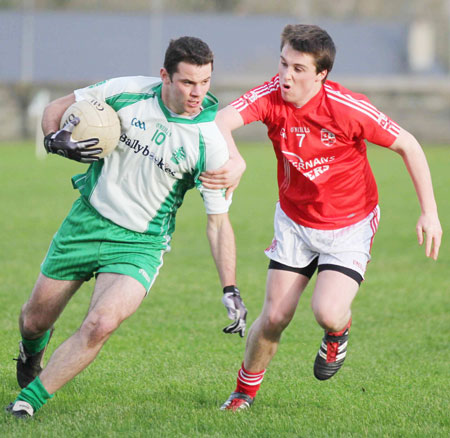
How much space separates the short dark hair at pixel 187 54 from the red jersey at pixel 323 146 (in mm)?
566

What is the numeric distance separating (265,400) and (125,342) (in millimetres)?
1919

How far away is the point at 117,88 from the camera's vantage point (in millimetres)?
5305

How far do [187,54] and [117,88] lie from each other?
579mm

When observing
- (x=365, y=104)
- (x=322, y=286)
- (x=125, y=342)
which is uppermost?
(x=365, y=104)

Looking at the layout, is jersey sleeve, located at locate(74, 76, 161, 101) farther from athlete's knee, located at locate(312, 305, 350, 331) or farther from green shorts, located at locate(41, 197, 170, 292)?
athlete's knee, located at locate(312, 305, 350, 331)

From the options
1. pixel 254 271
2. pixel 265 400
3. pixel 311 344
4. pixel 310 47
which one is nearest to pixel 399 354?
pixel 311 344

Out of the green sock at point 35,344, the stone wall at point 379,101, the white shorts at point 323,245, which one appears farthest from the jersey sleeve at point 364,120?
the stone wall at point 379,101

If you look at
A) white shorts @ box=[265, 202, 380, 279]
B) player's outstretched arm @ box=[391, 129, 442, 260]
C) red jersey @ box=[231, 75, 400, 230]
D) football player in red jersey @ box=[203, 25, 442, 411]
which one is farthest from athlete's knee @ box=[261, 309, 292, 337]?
player's outstretched arm @ box=[391, 129, 442, 260]

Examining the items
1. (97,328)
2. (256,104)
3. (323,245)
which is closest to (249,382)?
(323,245)

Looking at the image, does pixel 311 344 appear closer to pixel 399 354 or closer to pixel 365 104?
pixel 399 354

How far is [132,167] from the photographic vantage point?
521 centimetres

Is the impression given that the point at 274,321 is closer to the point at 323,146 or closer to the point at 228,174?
the point at 228,174

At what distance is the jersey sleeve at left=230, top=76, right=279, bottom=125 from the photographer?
545 cm

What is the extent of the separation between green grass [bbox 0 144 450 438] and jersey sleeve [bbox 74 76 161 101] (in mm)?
1966
